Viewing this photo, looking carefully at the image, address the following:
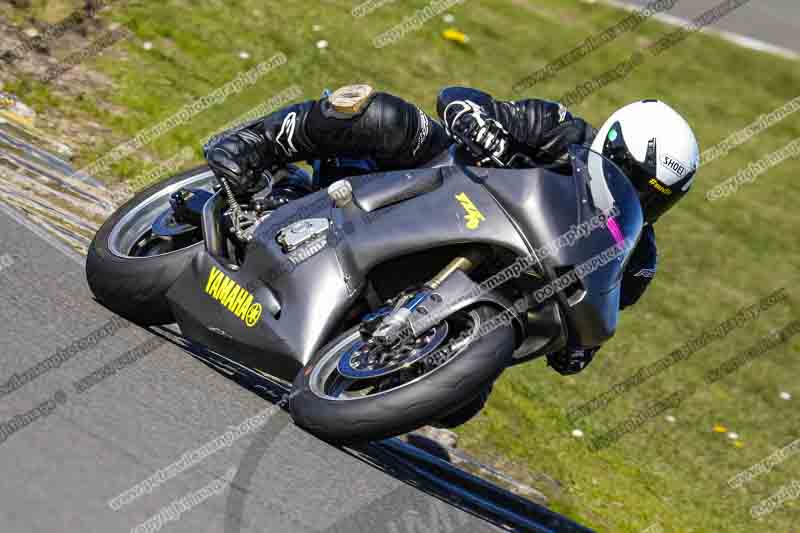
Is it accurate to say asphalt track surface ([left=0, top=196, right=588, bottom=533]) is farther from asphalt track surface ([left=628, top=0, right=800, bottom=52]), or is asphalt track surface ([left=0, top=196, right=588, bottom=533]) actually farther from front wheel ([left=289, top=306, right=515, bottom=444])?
asphalt track surface ([left=628, top=0, right=800, bottom=52])

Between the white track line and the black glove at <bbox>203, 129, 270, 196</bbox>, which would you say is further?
the white track line

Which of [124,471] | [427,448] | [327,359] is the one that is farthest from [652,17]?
[124,471]

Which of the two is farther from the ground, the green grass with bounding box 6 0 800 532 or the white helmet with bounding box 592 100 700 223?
the white helmet with bounding box 592 100 700 223

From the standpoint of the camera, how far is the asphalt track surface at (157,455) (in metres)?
4.32

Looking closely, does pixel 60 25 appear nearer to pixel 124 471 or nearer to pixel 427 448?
pixel 427 448

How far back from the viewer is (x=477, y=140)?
548 cm

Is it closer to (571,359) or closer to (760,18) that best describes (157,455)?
(571,359)

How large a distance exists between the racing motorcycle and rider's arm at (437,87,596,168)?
36 centimetres

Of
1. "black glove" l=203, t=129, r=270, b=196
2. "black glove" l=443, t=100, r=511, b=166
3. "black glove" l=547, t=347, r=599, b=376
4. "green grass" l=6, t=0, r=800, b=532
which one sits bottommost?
"green grass" l=6, t=0, r=800, b=532

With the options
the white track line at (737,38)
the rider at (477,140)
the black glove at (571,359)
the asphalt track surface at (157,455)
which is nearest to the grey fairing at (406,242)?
the rider at (477,140)

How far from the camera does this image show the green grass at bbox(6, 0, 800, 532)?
7.16 metres

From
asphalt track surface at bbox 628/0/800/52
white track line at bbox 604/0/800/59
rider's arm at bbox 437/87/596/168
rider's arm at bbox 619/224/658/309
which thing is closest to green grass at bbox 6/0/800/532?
white track line at bbox 604/0/800/59

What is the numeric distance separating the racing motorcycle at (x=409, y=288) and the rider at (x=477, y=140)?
18 centimetres

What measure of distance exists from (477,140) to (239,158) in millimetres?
1264
